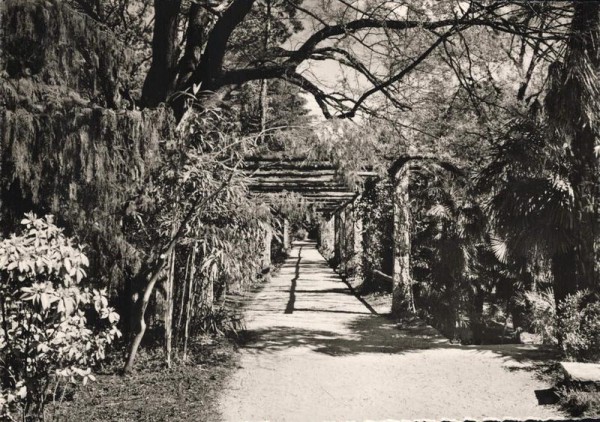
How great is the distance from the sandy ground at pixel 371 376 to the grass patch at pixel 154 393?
25 cm

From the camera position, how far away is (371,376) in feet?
22.6

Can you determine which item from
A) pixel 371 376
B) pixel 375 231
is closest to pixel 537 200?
pixel 371 376

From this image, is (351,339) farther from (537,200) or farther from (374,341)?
(537,200)

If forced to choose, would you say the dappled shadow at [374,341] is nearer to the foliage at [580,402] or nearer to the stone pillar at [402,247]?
the stone pillar at [402,247]

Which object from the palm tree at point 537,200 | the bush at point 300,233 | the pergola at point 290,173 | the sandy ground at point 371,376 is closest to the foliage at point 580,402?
the sandy ground at point 371,376

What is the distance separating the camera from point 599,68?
6.61 m

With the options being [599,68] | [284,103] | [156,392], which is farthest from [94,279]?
[284,103]

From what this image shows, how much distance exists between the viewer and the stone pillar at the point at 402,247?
11.7 metres

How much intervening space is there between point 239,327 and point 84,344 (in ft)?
17.2

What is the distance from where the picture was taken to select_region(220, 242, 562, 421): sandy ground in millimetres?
5391

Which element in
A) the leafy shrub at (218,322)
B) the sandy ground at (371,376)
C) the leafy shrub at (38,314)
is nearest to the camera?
the leafy shrub at (38,314)

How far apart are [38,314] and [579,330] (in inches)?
245

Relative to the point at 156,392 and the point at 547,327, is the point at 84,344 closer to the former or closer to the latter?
the point at 156,392

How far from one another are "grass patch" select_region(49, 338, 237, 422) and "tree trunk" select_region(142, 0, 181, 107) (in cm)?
355
